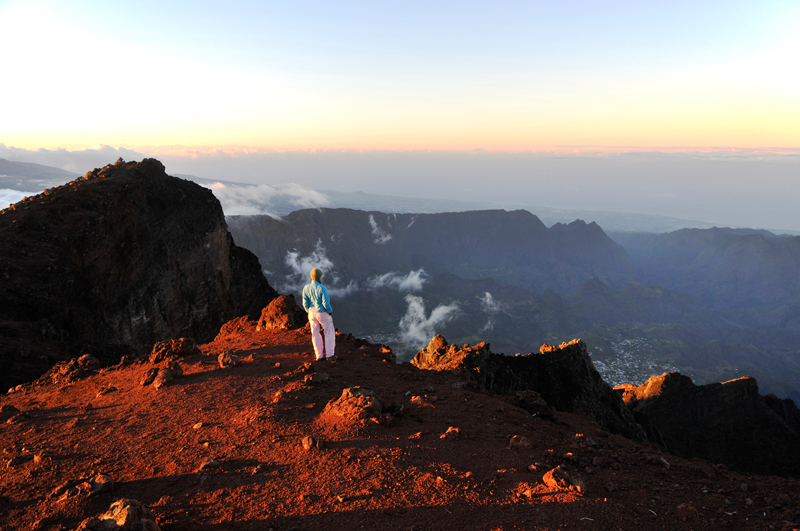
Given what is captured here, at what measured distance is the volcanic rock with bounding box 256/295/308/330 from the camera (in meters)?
14.2

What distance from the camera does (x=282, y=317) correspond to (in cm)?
1430

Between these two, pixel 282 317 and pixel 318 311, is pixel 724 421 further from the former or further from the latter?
pixel 318 311

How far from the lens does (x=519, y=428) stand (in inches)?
340

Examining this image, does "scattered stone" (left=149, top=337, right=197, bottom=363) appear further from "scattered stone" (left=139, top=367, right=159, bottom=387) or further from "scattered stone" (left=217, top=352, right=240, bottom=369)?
"scattered stone" (left=217, top=352, right=240, bottom=369)

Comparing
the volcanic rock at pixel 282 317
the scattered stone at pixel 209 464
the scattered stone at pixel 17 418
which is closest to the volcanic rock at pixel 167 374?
the scattered stone at pixel 17 418

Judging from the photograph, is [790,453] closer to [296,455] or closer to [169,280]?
[296,455]

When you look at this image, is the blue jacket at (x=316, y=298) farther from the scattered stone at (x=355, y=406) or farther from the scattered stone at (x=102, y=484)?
the scattered stone at (x=102, y=484)

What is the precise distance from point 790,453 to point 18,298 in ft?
207

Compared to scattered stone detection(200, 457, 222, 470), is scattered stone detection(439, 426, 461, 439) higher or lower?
lower

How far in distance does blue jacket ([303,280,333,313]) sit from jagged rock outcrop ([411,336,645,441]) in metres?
12.5

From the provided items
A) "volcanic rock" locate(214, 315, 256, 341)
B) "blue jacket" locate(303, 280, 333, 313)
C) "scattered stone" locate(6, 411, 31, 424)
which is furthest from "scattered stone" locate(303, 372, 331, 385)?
"volcanic rock" locate(214, 315, 256, 341)

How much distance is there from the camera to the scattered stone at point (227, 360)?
10.5m

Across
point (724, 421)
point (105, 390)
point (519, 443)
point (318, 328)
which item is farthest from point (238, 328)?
point (724, 421)

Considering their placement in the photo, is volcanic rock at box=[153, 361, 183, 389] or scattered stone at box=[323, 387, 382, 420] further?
volcanic rock at box=[153, 361, 183, 389]
